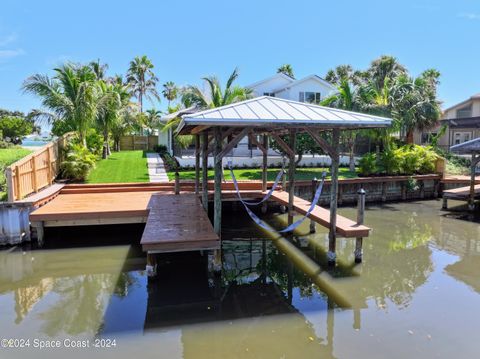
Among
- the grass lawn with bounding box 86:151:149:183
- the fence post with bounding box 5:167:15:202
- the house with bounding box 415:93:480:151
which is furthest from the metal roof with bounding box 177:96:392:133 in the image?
the house with bounding box 415:93:480:151

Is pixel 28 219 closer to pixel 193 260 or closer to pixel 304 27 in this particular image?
pixel 193 260

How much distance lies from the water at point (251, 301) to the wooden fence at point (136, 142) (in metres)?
25.1

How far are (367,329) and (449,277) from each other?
3053 mm

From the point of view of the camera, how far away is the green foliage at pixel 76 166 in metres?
12.9

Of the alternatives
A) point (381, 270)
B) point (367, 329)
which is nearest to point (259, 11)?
point (381, 270)

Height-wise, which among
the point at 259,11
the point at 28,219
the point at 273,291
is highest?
the point at 259,11

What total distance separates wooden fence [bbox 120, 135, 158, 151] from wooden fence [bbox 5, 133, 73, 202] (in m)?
20.3

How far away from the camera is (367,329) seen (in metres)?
5.16

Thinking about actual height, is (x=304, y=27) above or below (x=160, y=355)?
above

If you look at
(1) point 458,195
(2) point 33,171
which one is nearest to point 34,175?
(2) point 33,171

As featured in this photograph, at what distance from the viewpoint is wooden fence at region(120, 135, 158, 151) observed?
33.7 meters

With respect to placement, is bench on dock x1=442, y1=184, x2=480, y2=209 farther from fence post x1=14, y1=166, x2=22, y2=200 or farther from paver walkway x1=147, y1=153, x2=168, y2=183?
fence post x1=14, y1=166, x2=22, y2=200

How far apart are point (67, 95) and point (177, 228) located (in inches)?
392

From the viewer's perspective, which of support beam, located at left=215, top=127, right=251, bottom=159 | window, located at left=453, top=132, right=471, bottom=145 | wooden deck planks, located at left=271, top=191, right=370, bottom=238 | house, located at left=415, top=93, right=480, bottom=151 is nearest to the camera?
support beam, located at left=215, top=127, right=251, bottom=159
